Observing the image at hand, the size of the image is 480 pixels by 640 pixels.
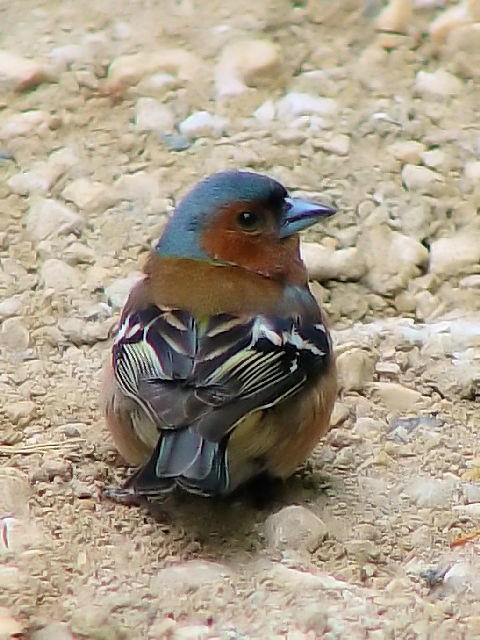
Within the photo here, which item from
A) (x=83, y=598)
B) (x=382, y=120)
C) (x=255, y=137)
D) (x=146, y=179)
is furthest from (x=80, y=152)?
(x=83, y=598)

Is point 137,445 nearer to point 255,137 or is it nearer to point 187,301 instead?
point 187,301

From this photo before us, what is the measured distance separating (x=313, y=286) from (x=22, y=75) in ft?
5.98

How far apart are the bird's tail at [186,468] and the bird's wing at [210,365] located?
0.11 ft

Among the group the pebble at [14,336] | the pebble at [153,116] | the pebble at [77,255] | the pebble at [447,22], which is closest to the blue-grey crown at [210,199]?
the pebble at [14,336]

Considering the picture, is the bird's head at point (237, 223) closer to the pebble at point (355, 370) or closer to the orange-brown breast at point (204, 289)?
the orange-brown breast at point (204, 289)

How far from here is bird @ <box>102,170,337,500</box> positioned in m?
3.97

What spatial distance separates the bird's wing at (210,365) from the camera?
3980mm

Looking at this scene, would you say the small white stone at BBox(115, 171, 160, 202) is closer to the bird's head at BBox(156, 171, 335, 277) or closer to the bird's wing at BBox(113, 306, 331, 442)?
the bird's head at BBox(156, 171, 335, 277)

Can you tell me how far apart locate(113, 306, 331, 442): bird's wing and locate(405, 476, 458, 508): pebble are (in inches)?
18.0

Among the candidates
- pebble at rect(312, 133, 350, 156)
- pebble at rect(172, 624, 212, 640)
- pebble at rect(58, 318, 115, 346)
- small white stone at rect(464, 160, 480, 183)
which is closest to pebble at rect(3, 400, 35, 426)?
pebble at rect(58, 318, 115, 346)

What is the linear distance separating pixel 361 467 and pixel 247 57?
8.80ft

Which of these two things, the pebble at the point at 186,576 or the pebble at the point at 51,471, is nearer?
the pebble at the point at 186,576

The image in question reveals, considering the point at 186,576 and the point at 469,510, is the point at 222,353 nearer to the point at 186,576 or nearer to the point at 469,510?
the point at 186,576

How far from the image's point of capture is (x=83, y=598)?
3.62 m
